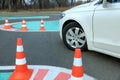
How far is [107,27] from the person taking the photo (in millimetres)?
5023

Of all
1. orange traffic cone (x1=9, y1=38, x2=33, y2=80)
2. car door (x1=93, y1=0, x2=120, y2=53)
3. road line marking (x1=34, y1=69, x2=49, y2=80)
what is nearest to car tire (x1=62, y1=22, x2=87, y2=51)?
car door (x1=93, y1=0, x2=120, y2=53)

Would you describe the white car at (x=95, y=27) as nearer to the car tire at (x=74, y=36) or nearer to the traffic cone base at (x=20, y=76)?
the car tire at (x=74, y=36)

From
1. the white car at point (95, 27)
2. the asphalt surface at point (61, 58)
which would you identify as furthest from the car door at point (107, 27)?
the asphalt surface at point (61, 58)

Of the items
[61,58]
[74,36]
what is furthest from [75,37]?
[61,58]

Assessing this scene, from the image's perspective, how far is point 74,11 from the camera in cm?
612

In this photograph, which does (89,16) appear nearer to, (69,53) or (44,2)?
(69,53)

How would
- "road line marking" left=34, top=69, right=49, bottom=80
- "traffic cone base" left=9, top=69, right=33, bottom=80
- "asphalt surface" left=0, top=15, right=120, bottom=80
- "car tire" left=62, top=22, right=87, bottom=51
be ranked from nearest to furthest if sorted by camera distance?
"traffic cone base" left=9, top=69, right=33, bottom=80 → "road line marking" left=34, top=69, right=49, bottom=80 → "asphalt surface" left=0, top=15, right=120, bottom=80 → "car tire" left=62, top=22, right=87, bottom=51

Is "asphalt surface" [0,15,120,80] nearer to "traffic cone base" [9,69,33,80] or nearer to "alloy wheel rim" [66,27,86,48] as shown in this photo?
"alloy wheel rim" [66,27,86,48]

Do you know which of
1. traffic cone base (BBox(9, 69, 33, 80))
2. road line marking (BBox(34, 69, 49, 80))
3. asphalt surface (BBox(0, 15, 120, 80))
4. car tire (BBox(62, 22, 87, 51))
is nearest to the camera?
traffic cone base (BBox(9, 69, 33, 80))

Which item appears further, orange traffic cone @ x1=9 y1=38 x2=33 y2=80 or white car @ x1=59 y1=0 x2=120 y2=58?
white car @ x1=59 y1=0 x2=120 y2=58

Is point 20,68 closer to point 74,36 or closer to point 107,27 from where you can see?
point 107,27

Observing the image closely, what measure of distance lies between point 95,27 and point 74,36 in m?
0.96

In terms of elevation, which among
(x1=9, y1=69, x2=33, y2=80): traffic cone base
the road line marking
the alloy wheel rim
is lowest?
the road line marking

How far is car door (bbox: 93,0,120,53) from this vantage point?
4.82 meters
